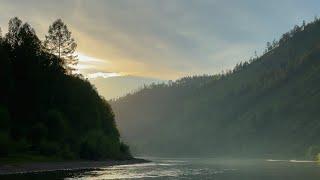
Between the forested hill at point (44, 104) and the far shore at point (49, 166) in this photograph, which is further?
the forested hill at point (44, 104)

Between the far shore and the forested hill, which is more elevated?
the forested hill

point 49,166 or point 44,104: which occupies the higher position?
point 44,104

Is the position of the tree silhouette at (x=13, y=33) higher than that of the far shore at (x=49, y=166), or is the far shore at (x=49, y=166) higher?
the tree silhouette at (x=13, y=33)

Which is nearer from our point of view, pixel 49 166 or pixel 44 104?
pixel 49 166

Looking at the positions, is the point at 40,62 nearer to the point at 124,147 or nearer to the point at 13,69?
the point at 13,69

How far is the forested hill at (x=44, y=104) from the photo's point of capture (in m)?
124

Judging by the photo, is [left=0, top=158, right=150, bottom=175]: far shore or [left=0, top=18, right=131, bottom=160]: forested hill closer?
[left=0, top=158, right=150, bottom=175]: far shore

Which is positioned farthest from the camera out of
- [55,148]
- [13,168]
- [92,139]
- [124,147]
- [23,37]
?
[124,147]

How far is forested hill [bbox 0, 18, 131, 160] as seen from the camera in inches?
4892

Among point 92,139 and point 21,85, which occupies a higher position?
point 21,85

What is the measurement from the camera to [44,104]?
14075cm

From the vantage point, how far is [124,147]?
190500 millimetres

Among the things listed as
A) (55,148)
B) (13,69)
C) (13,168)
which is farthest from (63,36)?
(13,168)

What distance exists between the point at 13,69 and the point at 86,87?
1587 inches
